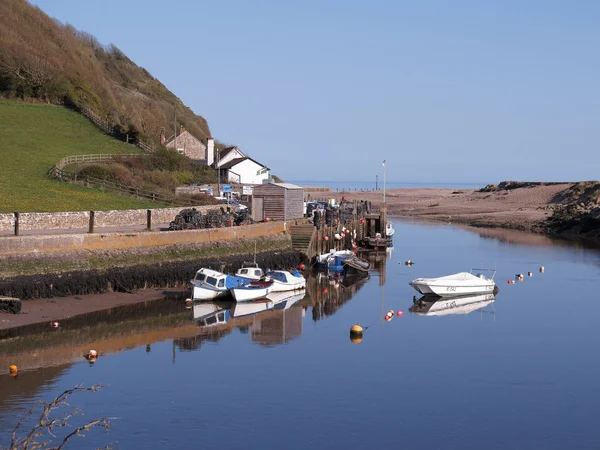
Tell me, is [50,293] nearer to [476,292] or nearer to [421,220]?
[476,292]

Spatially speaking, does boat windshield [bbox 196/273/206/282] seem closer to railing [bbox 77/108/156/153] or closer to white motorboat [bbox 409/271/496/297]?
white motorboat [bbox 409/271/496/297]

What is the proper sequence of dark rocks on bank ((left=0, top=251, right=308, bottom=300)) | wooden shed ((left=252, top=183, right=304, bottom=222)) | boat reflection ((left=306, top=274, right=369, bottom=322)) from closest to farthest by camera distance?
dark rocks on bank ((left=0, top=251, right=308, bottom=300)) → boat reflection ((left=306, top=274, right=369, bottom=322)) → wooden shed ((left=252, top=183, right=304, bottom=222))

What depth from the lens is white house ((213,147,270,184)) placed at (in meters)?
84.8

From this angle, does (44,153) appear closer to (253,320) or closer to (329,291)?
(329,291)

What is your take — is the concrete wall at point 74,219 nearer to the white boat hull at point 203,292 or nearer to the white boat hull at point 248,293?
the white boat hull at point 203,292

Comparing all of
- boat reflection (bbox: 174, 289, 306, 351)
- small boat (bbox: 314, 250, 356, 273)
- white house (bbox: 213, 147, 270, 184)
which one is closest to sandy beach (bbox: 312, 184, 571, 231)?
white house (bbox: 213, 147, 270, 184)

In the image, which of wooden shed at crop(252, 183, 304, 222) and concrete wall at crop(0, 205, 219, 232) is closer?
concrete wall at crop(0, 205, 219, 232)

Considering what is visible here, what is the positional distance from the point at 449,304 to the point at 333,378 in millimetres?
16420

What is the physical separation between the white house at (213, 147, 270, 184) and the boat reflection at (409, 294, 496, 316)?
142 feet

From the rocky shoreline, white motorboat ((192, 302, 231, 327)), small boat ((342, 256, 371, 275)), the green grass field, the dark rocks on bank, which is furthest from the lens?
the rocky shoreline

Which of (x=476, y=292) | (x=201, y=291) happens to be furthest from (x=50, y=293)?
(x=476, y=292)

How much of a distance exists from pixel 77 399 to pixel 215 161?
65.3 meters

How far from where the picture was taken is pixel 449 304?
140 feet

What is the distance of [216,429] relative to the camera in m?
22.6
